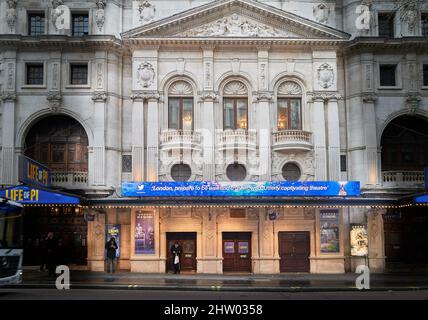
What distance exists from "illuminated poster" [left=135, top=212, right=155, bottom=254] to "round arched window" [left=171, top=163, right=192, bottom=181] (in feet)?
9.73

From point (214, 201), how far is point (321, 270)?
7981mm

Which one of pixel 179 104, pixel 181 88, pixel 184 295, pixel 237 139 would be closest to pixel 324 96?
pixel 237 139

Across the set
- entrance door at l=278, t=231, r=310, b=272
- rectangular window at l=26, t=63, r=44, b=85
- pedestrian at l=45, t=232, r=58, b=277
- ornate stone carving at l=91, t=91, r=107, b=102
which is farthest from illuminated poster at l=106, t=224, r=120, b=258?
rectangular window at l=26, t=63, r=44, b=85

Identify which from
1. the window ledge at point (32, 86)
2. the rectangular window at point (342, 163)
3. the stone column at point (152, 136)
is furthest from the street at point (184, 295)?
the window ledge at point (32, 86)

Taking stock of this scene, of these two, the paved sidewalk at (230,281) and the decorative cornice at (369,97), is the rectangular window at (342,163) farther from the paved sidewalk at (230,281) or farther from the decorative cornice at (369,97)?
the paved sidewalk at (230,281)

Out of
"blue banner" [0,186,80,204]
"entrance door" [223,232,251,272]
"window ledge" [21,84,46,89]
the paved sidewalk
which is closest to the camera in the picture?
the paved sidewalk

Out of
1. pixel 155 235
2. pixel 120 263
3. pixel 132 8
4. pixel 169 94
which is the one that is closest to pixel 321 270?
pixel 155 235

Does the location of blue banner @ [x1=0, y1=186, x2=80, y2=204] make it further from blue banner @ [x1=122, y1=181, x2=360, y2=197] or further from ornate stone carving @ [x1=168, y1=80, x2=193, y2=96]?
ornate stone carving @ [x1=168, y1=80, x2=193, y2=96]

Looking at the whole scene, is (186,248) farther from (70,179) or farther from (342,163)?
(342,163)

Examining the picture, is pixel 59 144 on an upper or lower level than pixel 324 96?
lower

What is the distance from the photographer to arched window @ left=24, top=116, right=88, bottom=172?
34250 mm

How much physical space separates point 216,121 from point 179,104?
8.88ft

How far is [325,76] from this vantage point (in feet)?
113

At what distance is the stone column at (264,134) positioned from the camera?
3338 cm
